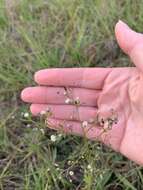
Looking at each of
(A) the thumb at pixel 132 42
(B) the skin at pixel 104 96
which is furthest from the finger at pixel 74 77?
(A) the thumb at pixel 132 42

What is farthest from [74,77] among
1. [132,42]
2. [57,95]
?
[132,42]

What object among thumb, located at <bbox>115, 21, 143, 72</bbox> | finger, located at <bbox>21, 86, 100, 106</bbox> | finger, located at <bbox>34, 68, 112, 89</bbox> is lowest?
finger, located at <bbox>21, 86, 100, 106</bbox>

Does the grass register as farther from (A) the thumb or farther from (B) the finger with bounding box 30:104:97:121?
(A) the thumb

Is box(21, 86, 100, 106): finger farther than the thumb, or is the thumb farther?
box(21, 86, 100, 106): finger

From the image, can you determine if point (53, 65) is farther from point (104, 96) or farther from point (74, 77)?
point (104, 96)

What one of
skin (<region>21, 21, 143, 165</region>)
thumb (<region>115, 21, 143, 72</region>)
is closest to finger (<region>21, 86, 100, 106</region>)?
skin (<region>21, 21, 143, 165</region>)

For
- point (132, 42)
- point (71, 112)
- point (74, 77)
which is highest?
point (132, 42)

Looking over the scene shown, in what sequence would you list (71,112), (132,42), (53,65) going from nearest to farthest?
(132,42) < (71,112) < (53,65)

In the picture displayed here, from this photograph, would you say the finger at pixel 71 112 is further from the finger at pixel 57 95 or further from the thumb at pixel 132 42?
the thumb at pixel 132 42
